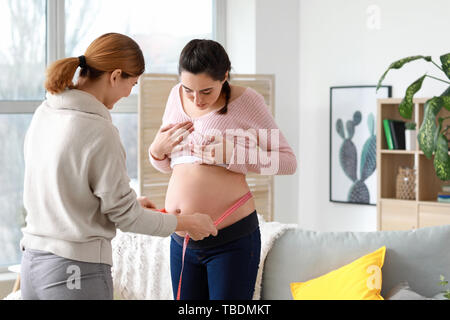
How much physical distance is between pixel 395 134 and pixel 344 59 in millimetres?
909

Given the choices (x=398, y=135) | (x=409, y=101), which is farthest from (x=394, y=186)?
(x=409, y=101)

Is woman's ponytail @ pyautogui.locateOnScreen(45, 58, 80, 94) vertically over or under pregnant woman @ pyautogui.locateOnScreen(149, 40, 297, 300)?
over

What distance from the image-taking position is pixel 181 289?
6.75 ft

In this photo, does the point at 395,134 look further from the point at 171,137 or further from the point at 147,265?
the point at 171,137

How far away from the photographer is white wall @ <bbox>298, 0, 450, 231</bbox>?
4566 mm

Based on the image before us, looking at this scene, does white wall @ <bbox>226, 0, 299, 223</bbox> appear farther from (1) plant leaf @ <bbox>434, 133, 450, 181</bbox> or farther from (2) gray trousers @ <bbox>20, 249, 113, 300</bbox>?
(2) gray trousers @ <bbox>20, 249, 113, 300</bbox>

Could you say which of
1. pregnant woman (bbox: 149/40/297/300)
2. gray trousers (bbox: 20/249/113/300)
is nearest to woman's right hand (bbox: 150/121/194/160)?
pregnant woman (bbox: 149/40/297/300)

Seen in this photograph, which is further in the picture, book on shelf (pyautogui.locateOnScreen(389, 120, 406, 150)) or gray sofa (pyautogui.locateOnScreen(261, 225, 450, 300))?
book on shelf (pyautogui.locateOnScreen(389, 120, 406, 150))

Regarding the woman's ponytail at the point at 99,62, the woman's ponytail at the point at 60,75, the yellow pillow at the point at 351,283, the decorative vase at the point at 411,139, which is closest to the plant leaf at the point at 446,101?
the yellow pillow at the point at 351,283

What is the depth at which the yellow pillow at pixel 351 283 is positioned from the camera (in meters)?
2.47

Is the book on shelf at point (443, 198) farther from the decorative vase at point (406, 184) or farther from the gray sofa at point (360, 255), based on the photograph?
the gray sofa at point (360, 255)

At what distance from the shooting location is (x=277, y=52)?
528 cm

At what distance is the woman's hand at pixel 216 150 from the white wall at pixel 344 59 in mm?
2868

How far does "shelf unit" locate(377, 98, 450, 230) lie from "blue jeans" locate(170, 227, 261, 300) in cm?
251
